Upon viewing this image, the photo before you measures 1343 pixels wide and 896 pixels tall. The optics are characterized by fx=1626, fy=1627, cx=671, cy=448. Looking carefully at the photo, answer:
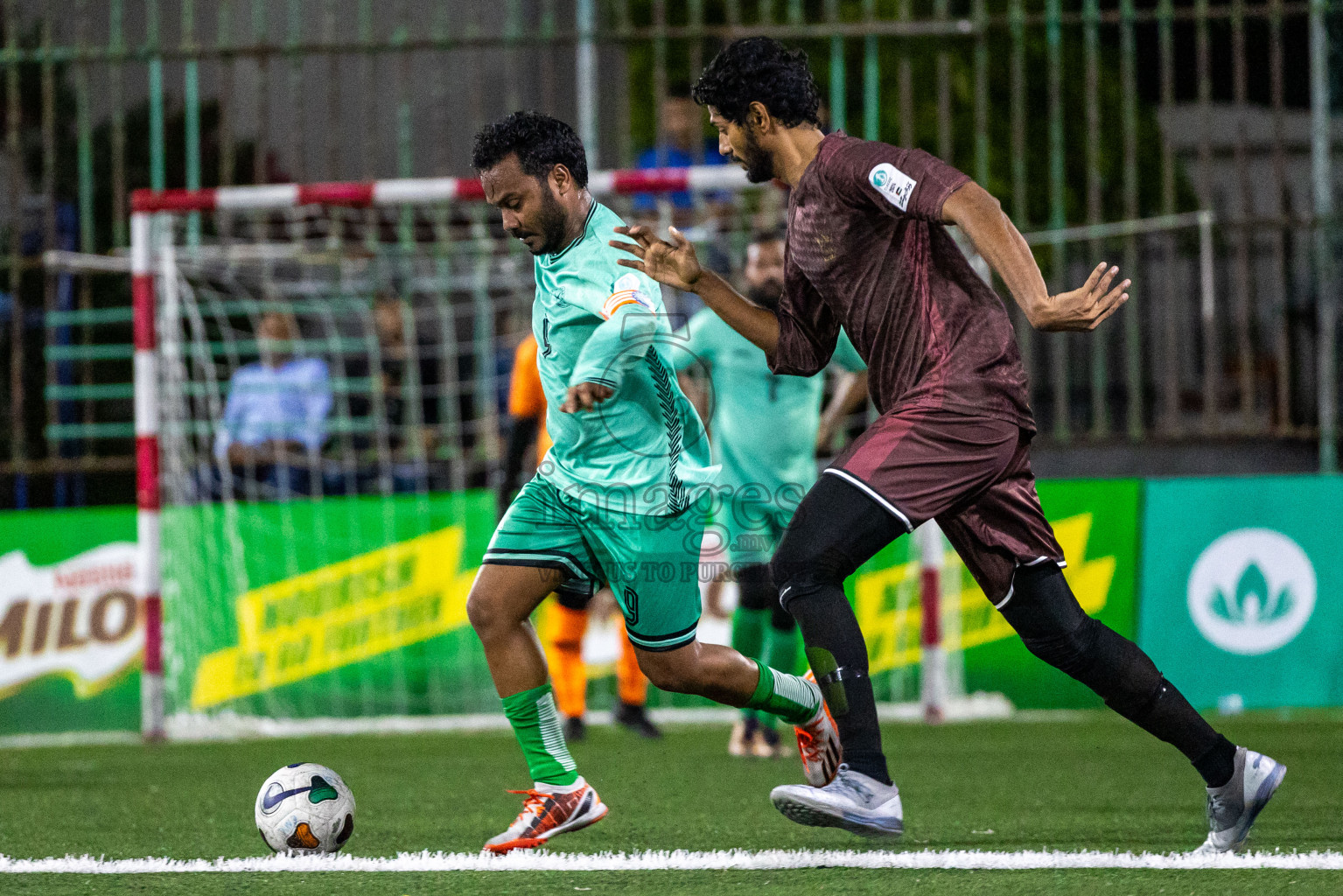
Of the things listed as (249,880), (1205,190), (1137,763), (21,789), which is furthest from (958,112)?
(249,880)

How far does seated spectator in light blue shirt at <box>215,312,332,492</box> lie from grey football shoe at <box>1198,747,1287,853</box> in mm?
6004

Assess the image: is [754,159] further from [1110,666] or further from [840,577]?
[1110,666]

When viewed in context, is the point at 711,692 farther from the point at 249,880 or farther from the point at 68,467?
the point at 68,467

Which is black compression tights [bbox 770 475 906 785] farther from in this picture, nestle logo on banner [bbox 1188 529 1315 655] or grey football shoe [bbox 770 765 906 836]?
nestle logo on banner [bbox 1188 529 1315 655]

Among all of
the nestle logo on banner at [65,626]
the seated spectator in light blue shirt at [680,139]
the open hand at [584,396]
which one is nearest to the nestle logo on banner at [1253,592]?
the seated spectator in light blue shirt at [680,139]

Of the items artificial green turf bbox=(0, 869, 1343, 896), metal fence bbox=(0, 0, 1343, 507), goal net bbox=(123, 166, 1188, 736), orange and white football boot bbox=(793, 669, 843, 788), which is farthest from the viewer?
metal fence bbox=(0, 0, 1343, 507)

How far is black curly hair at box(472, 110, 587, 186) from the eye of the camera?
4.17m

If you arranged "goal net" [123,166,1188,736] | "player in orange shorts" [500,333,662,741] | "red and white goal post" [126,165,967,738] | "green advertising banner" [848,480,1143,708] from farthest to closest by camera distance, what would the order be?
"green advertising banner" [848,480,1143,708] < "goal net" [123,166,1188,736] < "red and white goal post" [126,165,967,738] < "player in orange shorts" [500,333,662,741]

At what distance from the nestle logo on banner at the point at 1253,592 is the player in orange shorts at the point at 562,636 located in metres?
2.88

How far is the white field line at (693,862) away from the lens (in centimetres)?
374

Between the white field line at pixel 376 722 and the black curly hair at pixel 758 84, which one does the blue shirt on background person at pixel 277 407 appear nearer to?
the white field line at pixel 376 722

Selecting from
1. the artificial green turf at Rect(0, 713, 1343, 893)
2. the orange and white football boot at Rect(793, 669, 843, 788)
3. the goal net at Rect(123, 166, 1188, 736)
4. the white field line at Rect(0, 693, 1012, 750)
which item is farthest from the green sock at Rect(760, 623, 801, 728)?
the orange and white football boot at Rect(793, 669, 843, 788)

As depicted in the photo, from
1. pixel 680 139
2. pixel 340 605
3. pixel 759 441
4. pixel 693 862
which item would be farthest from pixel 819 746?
pixel 680 139

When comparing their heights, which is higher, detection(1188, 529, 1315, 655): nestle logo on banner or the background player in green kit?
the background player in green kit
